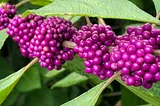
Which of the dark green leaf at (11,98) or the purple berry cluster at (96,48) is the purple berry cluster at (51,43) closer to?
the purple berry cluster at (96,48)

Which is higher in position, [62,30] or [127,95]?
[62,30]

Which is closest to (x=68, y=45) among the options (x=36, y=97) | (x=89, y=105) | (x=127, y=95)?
(x=89, y=105)

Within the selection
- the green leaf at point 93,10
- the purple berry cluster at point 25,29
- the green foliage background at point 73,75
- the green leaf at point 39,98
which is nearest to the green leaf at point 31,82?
the green foliage background at point 73,75

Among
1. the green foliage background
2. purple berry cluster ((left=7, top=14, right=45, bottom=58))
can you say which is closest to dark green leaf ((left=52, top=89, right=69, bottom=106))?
the green foliage background

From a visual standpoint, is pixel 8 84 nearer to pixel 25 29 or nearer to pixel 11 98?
pixel 25 29

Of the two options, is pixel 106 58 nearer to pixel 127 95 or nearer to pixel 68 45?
pixel 68 45

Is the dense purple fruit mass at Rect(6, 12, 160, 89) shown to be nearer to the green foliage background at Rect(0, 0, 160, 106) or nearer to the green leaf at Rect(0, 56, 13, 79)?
the green foliage background at Rect(0, 0, 160, 106)

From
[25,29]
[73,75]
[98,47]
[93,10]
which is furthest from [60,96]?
[93,10]
